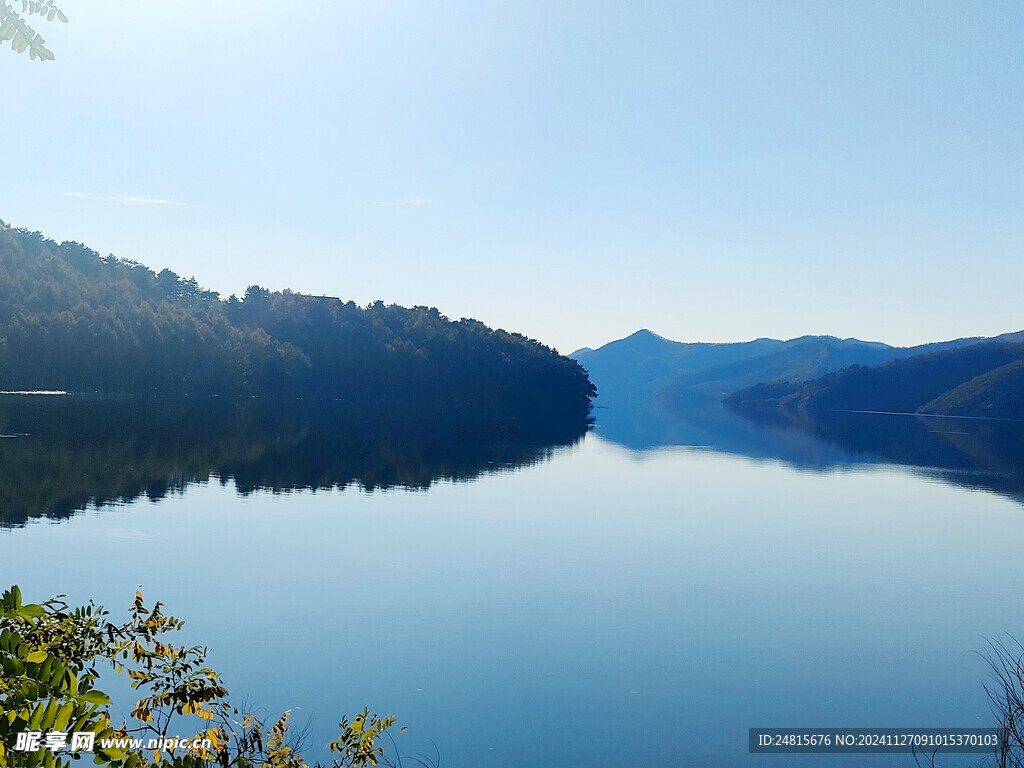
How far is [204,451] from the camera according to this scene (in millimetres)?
57219

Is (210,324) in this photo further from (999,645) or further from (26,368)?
(999,645)

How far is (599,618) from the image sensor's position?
22.9 meters

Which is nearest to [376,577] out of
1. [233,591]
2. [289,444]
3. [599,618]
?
[233,591]

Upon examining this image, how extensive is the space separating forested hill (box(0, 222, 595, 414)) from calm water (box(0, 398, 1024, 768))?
7288cm

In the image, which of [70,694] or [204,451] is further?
[204,451]

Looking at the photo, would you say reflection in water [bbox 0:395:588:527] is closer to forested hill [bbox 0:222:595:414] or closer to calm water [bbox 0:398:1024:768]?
calm water [bbox 0:398:1024:768]

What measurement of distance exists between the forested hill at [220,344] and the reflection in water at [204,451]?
20.8 meters

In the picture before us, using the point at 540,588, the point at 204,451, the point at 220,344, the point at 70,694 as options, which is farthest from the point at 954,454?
the point at 220,344

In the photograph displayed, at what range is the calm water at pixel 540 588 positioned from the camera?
16391mm

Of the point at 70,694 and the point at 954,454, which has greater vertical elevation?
the point at 70,694

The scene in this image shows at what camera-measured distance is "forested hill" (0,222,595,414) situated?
4801 inches

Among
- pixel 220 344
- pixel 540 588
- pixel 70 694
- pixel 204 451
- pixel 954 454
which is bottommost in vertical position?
pixel 540 588

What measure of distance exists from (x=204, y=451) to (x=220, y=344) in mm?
92723

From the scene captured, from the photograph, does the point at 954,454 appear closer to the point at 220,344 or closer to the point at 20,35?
the point at 20,35
